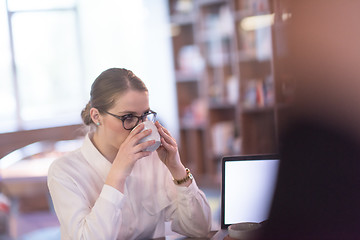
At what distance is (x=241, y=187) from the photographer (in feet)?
4.68

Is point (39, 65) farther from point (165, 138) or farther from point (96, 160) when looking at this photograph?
point (165, 138)

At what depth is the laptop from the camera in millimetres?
1409

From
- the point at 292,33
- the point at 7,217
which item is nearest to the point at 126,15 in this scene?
the point at 7,217

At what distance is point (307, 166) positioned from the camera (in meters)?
0.68

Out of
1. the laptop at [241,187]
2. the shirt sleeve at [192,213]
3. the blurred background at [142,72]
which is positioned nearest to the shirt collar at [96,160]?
the shirt sleeve at [192,213]

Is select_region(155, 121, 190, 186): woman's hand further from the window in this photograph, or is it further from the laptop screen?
the window

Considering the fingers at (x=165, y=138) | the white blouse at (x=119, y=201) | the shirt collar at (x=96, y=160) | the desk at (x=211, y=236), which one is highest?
the fingers at (x=165, y=138)

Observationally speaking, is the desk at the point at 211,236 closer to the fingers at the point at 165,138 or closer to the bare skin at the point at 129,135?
the bare skin at the point at 129,135

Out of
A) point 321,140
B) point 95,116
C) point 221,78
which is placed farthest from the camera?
point 221,78

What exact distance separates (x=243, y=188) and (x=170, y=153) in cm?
25

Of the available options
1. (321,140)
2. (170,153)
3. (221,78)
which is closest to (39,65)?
(221,78)

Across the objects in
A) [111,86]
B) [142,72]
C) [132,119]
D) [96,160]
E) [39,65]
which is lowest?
[96,160]

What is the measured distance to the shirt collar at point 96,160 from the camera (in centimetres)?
158

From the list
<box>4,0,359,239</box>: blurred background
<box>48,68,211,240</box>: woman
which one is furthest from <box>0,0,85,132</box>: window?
<box>48,68,211,240</box>: woman
